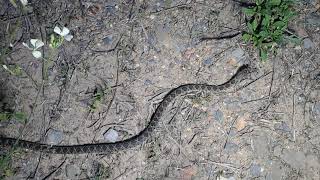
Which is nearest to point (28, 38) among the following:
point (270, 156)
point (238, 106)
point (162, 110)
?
point (162, 110)

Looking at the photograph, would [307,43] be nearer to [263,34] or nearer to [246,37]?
[263,34]

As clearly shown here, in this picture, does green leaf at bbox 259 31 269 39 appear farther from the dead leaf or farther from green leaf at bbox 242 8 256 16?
the dead leaf

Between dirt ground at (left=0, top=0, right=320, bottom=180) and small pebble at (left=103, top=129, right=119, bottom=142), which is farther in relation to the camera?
small pebble at (left=103, top=129, right=119, bottom=142)

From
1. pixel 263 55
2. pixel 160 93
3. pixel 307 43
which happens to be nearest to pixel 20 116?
pixel 160 93

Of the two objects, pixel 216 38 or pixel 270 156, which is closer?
pixel 270 156

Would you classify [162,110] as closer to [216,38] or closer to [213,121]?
[213,121]

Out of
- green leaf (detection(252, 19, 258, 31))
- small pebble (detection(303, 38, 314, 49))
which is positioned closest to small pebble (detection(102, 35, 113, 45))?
green leaf (detection(252, 19, 258, 31))

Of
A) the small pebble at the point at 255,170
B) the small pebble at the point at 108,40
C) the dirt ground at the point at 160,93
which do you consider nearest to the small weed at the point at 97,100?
the dirt ground at the point at 160,93
